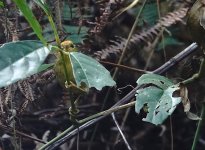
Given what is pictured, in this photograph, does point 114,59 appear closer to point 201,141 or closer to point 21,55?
point 201,141

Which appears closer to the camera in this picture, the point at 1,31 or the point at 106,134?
the point at 1,31

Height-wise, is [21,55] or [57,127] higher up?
[21,55]

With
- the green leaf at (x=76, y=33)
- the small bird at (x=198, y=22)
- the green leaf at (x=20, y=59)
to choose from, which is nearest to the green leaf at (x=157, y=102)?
the small bird at (x=198, y=22)

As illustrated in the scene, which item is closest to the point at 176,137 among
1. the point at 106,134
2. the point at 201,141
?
the point at 201,141

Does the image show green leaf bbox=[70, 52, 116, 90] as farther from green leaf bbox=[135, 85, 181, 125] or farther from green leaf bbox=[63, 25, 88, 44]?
green leaf bbox=[63, 25, 88, 44]

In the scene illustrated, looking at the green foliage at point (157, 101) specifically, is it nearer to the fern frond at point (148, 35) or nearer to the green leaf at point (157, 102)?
the green leaf at point (157, 102)

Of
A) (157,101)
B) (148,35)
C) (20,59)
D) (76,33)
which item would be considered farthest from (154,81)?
(148,35)

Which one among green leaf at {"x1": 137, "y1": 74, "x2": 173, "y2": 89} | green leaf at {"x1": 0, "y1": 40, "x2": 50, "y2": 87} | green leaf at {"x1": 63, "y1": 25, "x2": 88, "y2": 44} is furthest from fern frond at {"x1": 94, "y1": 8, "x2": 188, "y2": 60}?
green leaf at {"x1": 0, "y1": 40, "x2": 50, "y2": 87}
